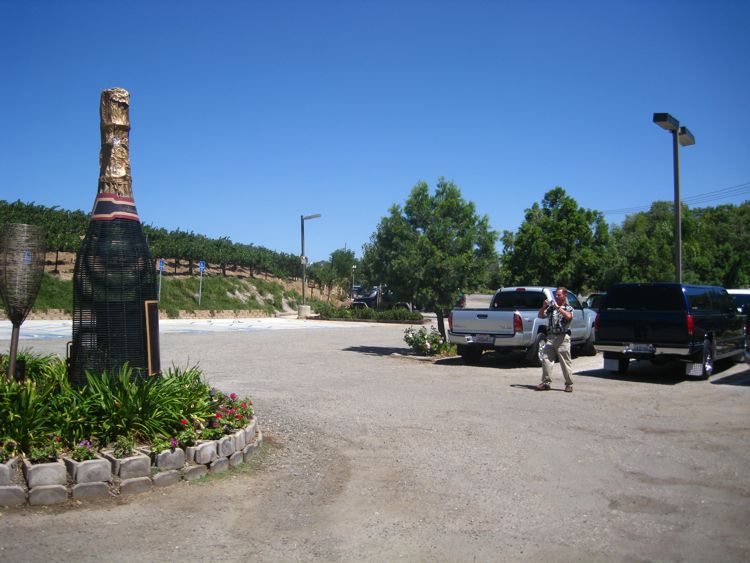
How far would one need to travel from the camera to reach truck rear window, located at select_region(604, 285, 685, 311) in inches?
513

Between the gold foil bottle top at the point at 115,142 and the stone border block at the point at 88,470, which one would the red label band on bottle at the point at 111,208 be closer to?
the gold foil bottle top at the point at 115,142

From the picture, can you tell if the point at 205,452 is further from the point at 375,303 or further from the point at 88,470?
the point at 375,303

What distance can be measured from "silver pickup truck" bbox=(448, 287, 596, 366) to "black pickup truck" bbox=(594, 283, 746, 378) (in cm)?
147

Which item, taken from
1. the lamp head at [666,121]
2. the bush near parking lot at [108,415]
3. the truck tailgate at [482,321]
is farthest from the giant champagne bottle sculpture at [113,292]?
the lamp head at [666,121]

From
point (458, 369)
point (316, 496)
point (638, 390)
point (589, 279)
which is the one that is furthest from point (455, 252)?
point (316, 496)

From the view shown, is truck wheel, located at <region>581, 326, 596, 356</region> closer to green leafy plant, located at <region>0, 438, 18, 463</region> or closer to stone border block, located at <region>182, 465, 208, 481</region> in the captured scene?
stone border block, located at <region>182, 465, 208, 481</region>

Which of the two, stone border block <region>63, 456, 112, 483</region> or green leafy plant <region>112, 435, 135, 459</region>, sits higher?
green leafy plant <region>112, 435, 135, 459</region>

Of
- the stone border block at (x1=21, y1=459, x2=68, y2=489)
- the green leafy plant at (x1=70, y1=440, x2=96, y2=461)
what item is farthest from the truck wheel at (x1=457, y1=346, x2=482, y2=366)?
the stone border block at (x1=21, y1=459, x2=68, y2=489)

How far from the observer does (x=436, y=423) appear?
27.8ft

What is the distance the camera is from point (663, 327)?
41.5 ft

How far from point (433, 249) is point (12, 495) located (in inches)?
494

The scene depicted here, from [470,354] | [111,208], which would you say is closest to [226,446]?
[111,208]

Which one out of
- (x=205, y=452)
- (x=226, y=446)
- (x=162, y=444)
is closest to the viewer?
(x=162, y=444)

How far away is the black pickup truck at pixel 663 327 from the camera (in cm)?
1256
